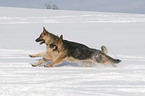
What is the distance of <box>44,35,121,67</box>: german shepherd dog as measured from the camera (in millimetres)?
6449

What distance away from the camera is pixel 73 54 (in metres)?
6.50

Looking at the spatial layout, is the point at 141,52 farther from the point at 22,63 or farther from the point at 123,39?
the point at 22,63

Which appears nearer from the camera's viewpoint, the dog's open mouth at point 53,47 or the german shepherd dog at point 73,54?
the german shepherd dog at point 73,54

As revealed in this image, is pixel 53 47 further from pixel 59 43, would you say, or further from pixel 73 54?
pixel 73 54

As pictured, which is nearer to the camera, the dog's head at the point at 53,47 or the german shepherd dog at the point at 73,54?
the german shepherd dog at the point at 73,54

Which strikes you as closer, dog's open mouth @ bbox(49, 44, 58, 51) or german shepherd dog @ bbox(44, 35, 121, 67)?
german shepherd dog @ bbox(44, 35, 121, 67)

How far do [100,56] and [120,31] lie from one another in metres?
9.69

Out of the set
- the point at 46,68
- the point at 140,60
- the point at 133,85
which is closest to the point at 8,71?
the point at 46,68

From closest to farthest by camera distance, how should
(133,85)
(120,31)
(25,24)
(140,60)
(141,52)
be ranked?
(133,85), (140,60), (141,52), (120,31), (25,24)

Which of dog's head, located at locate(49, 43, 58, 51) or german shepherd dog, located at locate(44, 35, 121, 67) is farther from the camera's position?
dog's head, located at locate(49, 43, 58, 51)

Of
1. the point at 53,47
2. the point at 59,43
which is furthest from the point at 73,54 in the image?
the point at 53,47

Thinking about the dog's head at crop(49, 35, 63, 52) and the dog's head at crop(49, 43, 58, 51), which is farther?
the dog's head at crop(49, 43, 58, 51)

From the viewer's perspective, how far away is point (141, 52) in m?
9.80

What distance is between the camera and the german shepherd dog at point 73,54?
6.45 m
